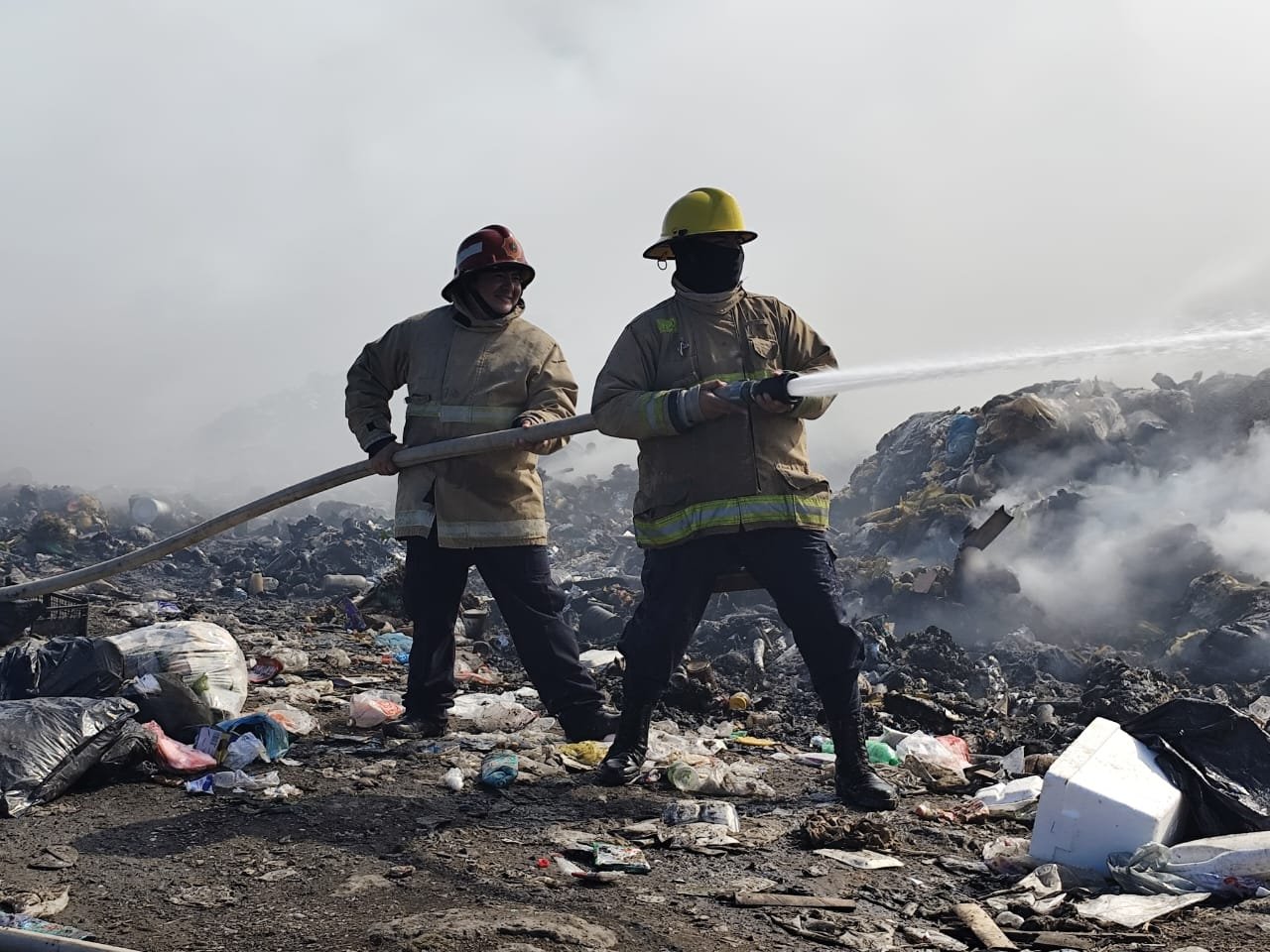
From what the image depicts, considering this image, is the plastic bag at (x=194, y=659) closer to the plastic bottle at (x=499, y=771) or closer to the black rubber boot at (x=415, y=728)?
the black rubber boot at (x=415, y=728)

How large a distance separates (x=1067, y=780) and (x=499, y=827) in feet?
5.63

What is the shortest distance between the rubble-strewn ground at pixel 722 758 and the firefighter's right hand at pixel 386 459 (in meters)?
1.14

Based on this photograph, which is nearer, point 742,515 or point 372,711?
point 742,515

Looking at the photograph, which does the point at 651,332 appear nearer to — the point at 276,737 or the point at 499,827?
the point at 499,827

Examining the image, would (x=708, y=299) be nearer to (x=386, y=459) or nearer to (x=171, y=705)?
(x=386, y=459)

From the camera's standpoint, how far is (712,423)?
3.79 metres

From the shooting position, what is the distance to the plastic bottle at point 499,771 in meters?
3.90

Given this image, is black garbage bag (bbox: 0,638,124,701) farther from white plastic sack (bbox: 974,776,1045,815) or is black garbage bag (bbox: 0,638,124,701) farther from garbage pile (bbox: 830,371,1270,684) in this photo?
garbage pile (bbox: 830,371,1270,684)

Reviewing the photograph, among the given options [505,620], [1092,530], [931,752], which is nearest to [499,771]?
[505,620]

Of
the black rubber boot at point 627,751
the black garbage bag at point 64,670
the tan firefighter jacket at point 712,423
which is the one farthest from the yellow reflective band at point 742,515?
the black garbage bag at point 64,670

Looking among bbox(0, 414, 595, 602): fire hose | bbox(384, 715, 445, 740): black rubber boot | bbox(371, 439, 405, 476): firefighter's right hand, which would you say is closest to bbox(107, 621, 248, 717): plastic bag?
bbox(0, 414, 595, 602): fire hose

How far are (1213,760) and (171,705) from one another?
12.7 ft

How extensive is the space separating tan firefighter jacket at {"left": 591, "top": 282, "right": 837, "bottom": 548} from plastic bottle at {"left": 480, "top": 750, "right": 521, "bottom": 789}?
934mm

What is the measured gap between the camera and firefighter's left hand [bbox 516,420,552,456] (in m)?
4.22
